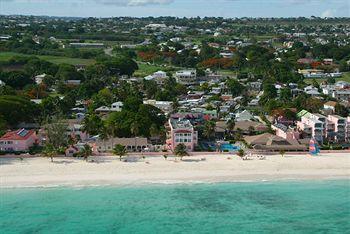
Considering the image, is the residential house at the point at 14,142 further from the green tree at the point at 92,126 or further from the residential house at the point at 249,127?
the residential house at the point at 249,127

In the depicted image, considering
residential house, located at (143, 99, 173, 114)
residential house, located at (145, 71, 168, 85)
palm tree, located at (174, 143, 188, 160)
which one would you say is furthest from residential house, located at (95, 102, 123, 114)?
residential house, located at (145, 71, 168, 85)

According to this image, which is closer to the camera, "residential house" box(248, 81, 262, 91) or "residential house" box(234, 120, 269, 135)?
"residential house" box(234, 120, 269, 135)

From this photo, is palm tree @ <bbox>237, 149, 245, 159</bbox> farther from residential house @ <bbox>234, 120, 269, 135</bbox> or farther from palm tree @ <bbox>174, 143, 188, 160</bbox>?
residential house @ <bbox>234, 120, 269, 135</bbox>

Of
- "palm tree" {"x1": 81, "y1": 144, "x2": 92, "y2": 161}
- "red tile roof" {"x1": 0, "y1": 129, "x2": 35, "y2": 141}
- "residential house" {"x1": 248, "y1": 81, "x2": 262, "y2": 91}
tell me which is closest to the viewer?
"palm tree" {"x1": 81, "y1": 144, "x2": 92, "y2": 161}

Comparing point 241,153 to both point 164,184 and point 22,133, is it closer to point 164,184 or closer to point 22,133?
point 164,184

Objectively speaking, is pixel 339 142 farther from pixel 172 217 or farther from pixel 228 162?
pixel 172 217

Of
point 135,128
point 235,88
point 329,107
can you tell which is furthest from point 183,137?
point 235,88
